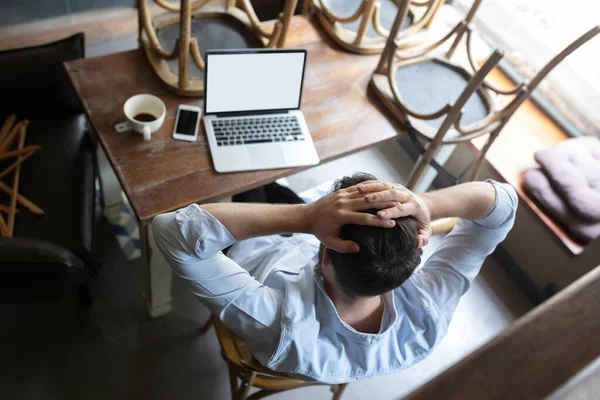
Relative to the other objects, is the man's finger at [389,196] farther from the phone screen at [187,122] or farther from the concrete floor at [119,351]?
the concrete floor at [119,351]

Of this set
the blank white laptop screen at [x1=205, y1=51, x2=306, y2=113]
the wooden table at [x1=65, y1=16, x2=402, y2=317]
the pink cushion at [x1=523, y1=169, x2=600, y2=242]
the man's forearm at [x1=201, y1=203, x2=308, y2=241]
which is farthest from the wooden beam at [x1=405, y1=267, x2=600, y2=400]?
the pink cushion at [x1=523, y1=169, x2=600, y2=242]

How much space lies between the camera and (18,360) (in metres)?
1.57

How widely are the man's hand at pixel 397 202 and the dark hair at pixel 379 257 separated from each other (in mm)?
14

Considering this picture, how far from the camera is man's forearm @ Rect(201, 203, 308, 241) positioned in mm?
936

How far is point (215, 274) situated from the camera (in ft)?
3.08

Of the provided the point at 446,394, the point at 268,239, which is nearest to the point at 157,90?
the point at 268,239

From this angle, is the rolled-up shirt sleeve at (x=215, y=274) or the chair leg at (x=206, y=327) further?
the chair leg at (x=206, y=327)

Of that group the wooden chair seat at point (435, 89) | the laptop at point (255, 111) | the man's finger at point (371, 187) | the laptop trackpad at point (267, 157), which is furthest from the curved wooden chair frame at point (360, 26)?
the man's finger at point (371, 187)

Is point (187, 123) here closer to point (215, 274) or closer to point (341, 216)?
point (215, 274)

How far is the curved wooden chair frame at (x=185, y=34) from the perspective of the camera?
1359 millimetres

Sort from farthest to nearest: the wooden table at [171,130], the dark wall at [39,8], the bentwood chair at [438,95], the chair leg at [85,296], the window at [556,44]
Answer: the dark wall at [39,8] < the window at [556,44] < the chair leg at [85,296] < the bentwood chair at [438,95] < the wooden table at [171,130]

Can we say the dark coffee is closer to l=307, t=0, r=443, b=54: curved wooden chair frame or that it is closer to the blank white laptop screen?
the blank white laptop screen

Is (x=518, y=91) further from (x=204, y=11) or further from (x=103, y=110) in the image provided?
(x=103, y=110)

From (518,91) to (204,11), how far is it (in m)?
1.02
